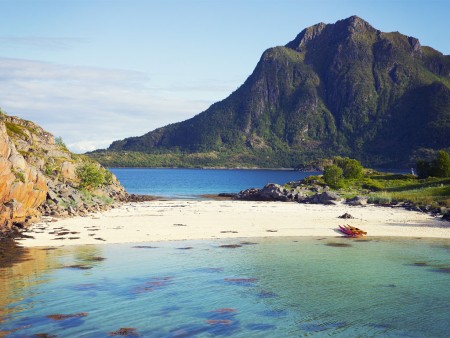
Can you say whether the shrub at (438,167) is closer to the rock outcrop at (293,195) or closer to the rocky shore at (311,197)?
the rocky shore at (311,197)

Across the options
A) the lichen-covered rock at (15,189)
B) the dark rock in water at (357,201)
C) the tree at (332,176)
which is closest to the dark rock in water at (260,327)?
the lichen-covered rock at (15,189)

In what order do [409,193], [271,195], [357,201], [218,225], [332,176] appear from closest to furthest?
1. [218,225]
2. [357,201]
3. [409,193]
4. [271,195]
5. [332,176]

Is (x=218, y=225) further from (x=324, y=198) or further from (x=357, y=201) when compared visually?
(x=324, y=198)

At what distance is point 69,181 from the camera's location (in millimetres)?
67750

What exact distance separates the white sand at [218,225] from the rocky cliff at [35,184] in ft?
6.96

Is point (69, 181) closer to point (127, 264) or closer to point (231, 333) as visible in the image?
point (127, 264)

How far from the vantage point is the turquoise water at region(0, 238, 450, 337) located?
18.8 m

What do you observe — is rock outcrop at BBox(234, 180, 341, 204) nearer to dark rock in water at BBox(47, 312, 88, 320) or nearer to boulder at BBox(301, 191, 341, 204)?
boulder at BBox(301, 191, 341, 204)

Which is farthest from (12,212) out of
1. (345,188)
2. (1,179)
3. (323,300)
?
(345,188)

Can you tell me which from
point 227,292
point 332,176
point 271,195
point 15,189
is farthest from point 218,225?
point 332,176

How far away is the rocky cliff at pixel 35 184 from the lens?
40312 mm

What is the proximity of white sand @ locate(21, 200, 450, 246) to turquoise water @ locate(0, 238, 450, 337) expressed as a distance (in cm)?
496

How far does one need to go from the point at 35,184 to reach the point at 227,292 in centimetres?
2967

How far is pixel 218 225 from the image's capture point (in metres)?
49.1
